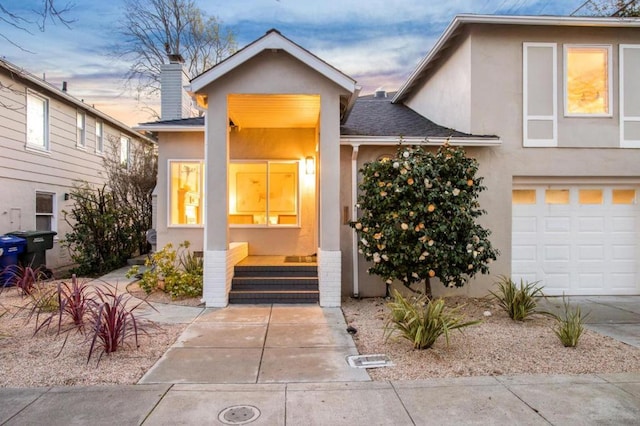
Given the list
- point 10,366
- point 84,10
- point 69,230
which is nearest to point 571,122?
point 84,10

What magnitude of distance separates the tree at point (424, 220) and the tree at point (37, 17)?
194 inches

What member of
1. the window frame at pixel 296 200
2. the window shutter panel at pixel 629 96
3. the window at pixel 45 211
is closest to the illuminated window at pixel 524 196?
the window shutter panel at pixel 629 96

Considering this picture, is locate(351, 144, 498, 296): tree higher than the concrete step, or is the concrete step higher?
locate(351, 144, 498, 296): tree

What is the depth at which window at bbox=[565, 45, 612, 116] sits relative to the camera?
336 inches

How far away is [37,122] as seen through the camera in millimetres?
11641

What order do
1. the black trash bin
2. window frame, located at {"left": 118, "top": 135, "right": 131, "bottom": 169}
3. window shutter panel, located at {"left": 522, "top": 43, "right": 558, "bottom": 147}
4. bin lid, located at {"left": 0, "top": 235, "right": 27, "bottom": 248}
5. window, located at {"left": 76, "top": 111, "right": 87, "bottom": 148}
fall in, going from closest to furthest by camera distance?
window shutter panel, located at {"left": 522, "top": 43, "right": 558, "bottom": 147}
bin lid, located at {"left": 0, "top": 235, "right": 27, "bottom": 248}
the black trash bin
window, located at {"left": 76, "top": 111, "right": 87, "bottom": 148}
window frame, located at {"left": 118, "top": 135, "right": 131, "bottom": 169}

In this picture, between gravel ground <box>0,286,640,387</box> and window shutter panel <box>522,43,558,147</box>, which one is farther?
window shutter panel <box>522,43,558,147</box>

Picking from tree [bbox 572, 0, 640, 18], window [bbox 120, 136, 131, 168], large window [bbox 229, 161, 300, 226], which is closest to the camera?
large window [bbox 229, 161, 300, 226]

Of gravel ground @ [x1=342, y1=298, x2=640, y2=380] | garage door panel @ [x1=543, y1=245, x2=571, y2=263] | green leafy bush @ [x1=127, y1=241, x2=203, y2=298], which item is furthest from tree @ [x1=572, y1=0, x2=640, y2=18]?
green leafy bush @ [x1=127, y1=241, x2=203, y2=298]

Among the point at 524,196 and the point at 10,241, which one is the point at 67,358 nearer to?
the point at 10,241

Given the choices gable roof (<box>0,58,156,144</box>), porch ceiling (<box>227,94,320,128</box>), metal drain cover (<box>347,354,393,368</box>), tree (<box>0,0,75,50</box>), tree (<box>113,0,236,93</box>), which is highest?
tree (<box>113,0,236,93</box>)

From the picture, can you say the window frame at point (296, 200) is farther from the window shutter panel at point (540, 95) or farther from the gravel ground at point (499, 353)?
the window shutter panel at point (540, 95)

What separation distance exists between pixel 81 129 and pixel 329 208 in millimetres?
10651

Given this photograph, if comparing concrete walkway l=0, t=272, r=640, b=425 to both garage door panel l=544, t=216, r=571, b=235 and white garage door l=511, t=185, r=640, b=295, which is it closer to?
white garage door l=511, t=185, r=640, b=295
